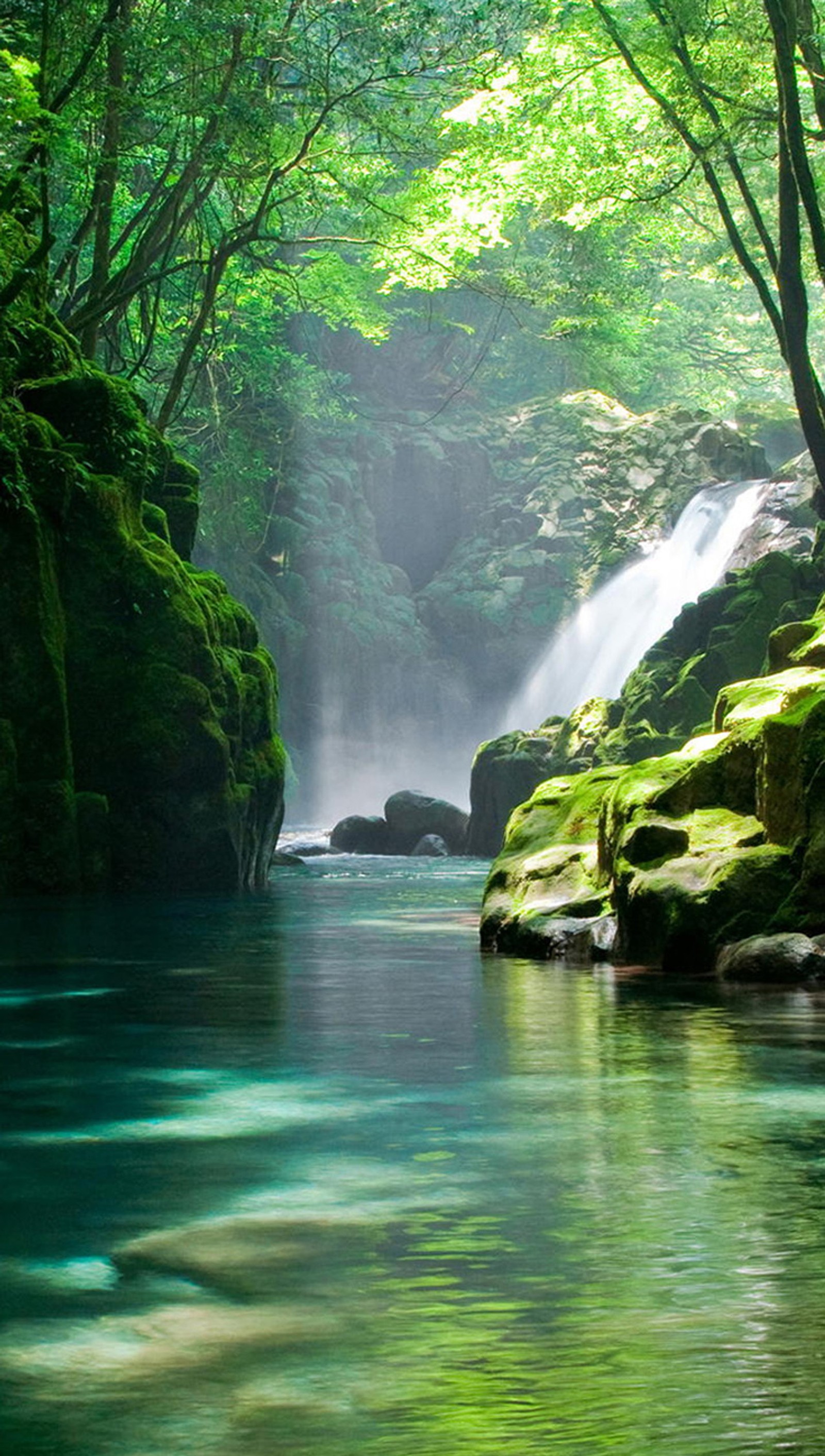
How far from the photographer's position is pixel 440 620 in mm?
42938

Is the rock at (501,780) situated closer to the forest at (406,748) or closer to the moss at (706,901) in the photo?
the forest at (406,748)

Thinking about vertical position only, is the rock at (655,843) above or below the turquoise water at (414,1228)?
above

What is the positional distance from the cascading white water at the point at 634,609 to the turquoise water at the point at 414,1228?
25482 millimetres

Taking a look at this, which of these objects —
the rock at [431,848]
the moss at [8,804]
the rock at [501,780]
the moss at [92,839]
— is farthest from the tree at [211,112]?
the rock at [431,848]

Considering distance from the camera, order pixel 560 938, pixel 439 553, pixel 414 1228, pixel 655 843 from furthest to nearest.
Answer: pixel 439 553, pixel 560 938, pixel 655 843, pixel 414 1228

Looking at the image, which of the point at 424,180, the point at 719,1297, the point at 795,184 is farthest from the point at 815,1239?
the point at 424,180

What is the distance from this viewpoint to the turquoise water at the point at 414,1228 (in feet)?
9.88

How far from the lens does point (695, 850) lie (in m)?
11.2

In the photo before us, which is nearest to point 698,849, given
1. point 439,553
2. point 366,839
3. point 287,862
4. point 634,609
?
point 287,862

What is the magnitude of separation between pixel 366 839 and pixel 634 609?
389 inches

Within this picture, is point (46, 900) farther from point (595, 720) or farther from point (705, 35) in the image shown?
point (595, 720)

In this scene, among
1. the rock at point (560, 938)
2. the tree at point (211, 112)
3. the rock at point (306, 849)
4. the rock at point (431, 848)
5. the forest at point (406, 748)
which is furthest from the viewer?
the rock at point (431, 848)

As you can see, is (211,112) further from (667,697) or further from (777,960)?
(777,960)

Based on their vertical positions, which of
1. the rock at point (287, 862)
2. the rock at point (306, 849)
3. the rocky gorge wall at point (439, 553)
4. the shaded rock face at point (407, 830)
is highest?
the rocky gorge wall at point (439, 553)
